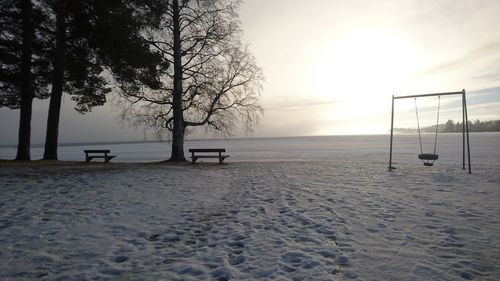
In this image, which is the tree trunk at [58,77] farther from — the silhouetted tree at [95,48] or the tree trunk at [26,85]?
the tree trunk at [26,85]

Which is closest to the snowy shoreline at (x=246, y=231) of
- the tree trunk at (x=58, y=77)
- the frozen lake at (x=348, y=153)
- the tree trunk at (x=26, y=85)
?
the tree trunk at (x=58, y=77)

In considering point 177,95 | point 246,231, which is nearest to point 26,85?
point 177,95

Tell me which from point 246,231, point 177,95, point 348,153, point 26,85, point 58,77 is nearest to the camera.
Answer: point 246,231

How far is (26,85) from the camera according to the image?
14898mm

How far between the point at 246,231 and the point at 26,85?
15807mm

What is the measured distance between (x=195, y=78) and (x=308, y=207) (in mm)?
12552

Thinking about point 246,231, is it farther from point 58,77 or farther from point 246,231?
point 58,77

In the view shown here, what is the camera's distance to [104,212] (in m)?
6.53

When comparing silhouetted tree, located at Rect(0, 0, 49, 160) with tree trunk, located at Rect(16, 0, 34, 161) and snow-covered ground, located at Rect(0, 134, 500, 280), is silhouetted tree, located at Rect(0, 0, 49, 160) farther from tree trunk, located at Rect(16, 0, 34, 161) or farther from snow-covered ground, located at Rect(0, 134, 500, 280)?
snow-covered ground, located at Rect(0, 134, 500, 280)

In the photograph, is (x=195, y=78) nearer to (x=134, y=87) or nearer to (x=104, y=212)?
(x=134, y=87)

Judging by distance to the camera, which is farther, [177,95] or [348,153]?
[348,153]

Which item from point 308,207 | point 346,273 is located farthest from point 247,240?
point 308,207

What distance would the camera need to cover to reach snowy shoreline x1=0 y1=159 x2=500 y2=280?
3.82m

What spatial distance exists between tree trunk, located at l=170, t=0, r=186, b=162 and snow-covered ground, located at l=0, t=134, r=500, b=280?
786 centimetres
